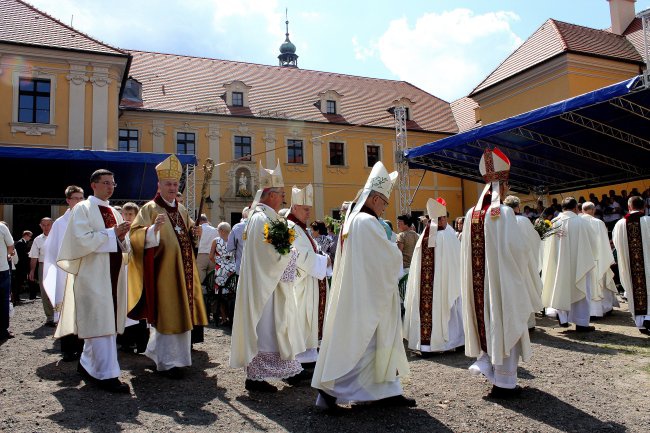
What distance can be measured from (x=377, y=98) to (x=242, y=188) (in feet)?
41.0

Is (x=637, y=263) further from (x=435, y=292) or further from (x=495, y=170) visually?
(x=495, y=170)

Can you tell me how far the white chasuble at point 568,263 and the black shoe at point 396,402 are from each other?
4.58 m

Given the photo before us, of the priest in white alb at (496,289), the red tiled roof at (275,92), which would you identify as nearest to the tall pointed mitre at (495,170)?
the priest in white alb at (496,289)

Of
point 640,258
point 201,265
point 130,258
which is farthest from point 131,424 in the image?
point 640,258

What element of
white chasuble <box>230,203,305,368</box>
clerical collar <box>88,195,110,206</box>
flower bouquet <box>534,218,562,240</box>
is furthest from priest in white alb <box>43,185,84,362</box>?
flower bouquet <box>534,218,562,240</box>

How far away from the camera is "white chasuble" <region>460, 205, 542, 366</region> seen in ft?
15.2

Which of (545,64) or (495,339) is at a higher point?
(545,64)

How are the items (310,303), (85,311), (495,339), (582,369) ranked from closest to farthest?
(495,339) < (85,311) < (582,369) < (310,303)

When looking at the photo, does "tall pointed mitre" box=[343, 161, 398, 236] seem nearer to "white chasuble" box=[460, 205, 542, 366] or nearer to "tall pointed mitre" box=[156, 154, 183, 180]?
"white chasuble" box=[460, 205, 542, 366]

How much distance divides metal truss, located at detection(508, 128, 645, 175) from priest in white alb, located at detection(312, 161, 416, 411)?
1097 centimetres

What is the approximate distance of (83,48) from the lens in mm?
22125

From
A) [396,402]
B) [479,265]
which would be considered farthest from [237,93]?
[396,402]

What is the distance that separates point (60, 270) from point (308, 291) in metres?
3.65

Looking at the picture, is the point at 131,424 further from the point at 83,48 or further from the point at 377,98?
the point at 377,98
